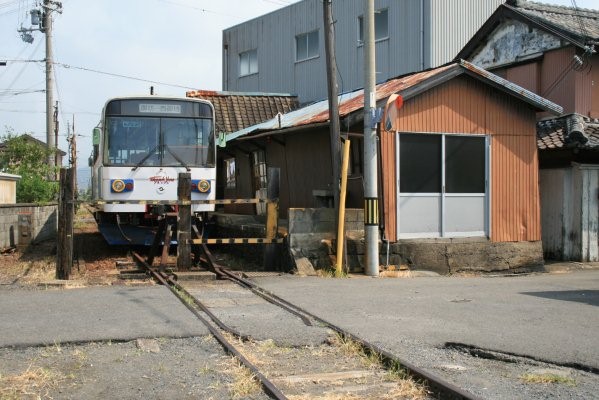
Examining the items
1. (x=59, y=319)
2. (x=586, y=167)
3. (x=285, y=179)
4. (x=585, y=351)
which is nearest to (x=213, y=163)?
(x=285, y=179)

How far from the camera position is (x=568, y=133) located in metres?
13.5

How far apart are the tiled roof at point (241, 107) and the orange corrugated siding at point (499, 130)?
398 inches

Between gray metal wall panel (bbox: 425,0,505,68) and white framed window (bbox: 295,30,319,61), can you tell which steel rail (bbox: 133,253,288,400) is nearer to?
gray metal wall panel (bbox: 425,0,505,68)

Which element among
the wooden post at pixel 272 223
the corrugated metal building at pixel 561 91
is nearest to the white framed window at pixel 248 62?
the corrugated metal building at pixel 561 91

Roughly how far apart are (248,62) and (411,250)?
72.8ft

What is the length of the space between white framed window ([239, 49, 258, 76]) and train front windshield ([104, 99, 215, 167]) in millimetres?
18478

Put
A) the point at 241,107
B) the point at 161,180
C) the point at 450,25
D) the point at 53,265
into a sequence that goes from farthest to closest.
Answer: the point at 450,25 < the point at 241,107 < the point at 161,180 < the point at 53,265

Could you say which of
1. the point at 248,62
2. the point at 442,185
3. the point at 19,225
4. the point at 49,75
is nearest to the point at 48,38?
the point at 49,75

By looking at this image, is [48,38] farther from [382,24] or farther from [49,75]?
[382,24]

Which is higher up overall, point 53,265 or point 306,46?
point 306,46

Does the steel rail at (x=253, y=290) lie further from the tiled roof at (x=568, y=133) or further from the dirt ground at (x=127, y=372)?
the tiled roof at (x=568, y=133)

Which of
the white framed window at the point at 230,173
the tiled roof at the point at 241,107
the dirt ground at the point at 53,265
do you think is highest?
the tiled roof at the point at 241,107

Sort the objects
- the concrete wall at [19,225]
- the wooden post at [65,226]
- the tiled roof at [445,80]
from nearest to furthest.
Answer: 1. the wooden post at [65,226]
2. the tiled roof at [445,80]
3. the concrete wall at [19,225]

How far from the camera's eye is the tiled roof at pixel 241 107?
71.3ft
